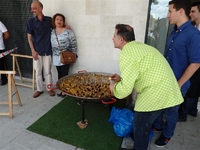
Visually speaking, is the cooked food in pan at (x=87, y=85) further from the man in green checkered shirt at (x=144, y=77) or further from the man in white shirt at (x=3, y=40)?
the man in white shirt at (x=3, y=40)

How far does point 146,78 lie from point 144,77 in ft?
0.07

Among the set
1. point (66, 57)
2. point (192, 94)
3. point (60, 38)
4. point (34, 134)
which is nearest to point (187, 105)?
point (192, 94)

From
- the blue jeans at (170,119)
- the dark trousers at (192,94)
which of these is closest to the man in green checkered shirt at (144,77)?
the blue jeans at (170,119)

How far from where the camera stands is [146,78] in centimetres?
165

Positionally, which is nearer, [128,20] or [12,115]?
[12,115]

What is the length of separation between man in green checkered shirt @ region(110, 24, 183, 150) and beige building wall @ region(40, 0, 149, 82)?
6.29 ft

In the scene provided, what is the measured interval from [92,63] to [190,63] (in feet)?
7.97

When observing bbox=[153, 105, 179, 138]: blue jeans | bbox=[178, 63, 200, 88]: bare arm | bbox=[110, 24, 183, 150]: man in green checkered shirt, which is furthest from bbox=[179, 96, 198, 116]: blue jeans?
bbox=[110, 24, 183, 150]: man in green checkered shirt

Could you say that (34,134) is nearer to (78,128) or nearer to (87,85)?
(78,128)

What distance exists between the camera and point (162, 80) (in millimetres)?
1641

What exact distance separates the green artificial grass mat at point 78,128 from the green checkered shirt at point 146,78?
1133 mm

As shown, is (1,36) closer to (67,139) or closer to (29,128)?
(29,128)

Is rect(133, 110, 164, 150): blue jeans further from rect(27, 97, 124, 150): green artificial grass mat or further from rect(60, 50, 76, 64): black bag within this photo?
rect(60, 50, 76, 64): black bag

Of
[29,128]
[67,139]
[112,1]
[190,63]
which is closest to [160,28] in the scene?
[112,1]
